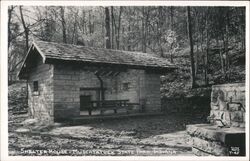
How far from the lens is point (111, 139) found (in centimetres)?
611

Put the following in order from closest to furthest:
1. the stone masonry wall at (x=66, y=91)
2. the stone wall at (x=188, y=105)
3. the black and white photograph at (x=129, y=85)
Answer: the black and white photograph at (x=129, y=85) < the stone masonry wall at (x=66, y=91) < the stone wall at (x=188, y=105)

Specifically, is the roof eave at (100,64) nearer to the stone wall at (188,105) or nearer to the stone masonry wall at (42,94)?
the stone masonry wall at (42,94)

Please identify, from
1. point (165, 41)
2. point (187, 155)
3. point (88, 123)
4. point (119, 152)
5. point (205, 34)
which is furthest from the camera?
point (165, 41)

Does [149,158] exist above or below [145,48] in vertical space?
below

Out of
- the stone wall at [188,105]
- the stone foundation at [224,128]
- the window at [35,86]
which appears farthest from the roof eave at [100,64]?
the stone foundation at [224,128]

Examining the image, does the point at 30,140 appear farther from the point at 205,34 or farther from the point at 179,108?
the point at 205,34

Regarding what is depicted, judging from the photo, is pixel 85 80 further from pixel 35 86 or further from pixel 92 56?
pixel 92 56


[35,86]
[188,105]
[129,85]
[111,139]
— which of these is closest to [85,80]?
[129,85]

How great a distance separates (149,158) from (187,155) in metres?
0.65

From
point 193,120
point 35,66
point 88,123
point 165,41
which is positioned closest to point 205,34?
point 165,41

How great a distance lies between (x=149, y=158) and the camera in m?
4.54

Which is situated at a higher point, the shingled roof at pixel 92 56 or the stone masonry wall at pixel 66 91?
the shingled roof at pixel 92 56

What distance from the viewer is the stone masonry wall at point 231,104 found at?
4.26 m

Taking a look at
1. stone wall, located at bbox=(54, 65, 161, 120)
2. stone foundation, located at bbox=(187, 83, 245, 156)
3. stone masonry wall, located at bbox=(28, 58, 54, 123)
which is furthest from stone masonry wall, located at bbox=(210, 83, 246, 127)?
stone masonry wall, located at bbox=(28, 58, 54, 123)
